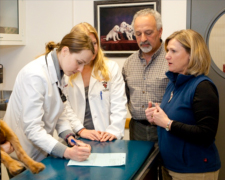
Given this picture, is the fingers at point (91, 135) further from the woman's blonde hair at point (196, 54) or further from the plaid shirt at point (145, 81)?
the woman's blonde hair at point (196, 54)

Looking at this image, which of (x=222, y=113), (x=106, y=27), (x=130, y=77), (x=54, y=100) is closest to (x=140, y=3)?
(x=106, y=27)

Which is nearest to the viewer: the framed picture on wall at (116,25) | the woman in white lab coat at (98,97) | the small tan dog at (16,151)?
the small tan dog at (16,151)

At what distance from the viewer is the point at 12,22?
11.4 feet

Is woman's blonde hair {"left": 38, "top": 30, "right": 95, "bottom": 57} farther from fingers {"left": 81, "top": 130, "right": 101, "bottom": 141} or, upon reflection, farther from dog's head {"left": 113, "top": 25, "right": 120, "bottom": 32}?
dog's head {"left": 113, "top": 25, "right": 120, "bottom": 32}

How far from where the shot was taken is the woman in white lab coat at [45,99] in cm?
162

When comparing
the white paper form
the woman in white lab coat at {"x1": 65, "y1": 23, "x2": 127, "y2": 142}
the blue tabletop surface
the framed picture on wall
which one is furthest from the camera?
the framed picture on wall

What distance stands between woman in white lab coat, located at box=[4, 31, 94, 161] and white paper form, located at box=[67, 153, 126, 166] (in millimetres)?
37

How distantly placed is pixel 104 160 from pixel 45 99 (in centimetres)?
49

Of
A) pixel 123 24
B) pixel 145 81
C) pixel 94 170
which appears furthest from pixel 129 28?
pixel 94 170

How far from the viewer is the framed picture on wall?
3285 mm

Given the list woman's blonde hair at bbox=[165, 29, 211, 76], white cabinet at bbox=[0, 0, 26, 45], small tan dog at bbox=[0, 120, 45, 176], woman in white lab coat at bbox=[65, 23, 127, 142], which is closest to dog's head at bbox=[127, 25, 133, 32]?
woman in white lab coat at bbox=[65, 23, 127, 142]

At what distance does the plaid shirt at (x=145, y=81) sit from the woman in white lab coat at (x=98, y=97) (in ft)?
0.44

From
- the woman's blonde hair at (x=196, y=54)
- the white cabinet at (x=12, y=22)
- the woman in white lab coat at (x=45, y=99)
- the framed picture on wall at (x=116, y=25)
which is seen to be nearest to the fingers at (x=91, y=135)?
the woman in white lab coat at (x=45, y=99)

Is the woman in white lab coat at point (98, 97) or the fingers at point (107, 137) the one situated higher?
the woman in white lab coat at point (98, 97)
